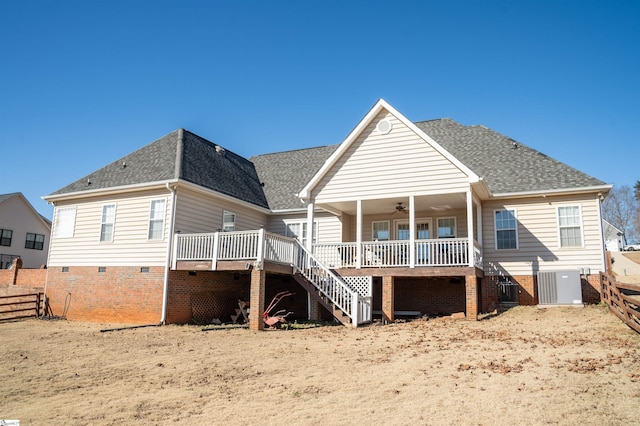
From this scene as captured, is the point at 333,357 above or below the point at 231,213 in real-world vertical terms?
below

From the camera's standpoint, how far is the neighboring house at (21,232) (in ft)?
118

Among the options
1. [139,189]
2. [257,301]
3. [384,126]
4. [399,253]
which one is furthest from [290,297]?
[384,126]

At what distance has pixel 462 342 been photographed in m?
11.6

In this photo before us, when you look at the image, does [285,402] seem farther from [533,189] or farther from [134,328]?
[533,189]

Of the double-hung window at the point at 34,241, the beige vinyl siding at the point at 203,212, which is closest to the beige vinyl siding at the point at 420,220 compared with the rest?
the beige vinyl siding at the point at 203,212

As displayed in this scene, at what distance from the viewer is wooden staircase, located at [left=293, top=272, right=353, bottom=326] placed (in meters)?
15.9

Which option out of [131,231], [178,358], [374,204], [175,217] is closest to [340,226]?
[374,204]

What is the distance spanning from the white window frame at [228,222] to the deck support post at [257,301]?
515 cm

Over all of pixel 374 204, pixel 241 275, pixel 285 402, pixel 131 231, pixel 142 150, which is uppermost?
pixel 142 150

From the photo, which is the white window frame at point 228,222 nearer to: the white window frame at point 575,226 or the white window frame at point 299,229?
the white window frame at point 299,229

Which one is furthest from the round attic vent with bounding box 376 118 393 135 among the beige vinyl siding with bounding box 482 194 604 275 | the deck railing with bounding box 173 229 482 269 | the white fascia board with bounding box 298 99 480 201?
the beige vinyl siding with bounding box 482 194 604 275

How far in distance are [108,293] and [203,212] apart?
192 inches

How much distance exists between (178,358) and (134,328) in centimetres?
624

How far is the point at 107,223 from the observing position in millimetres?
19672
